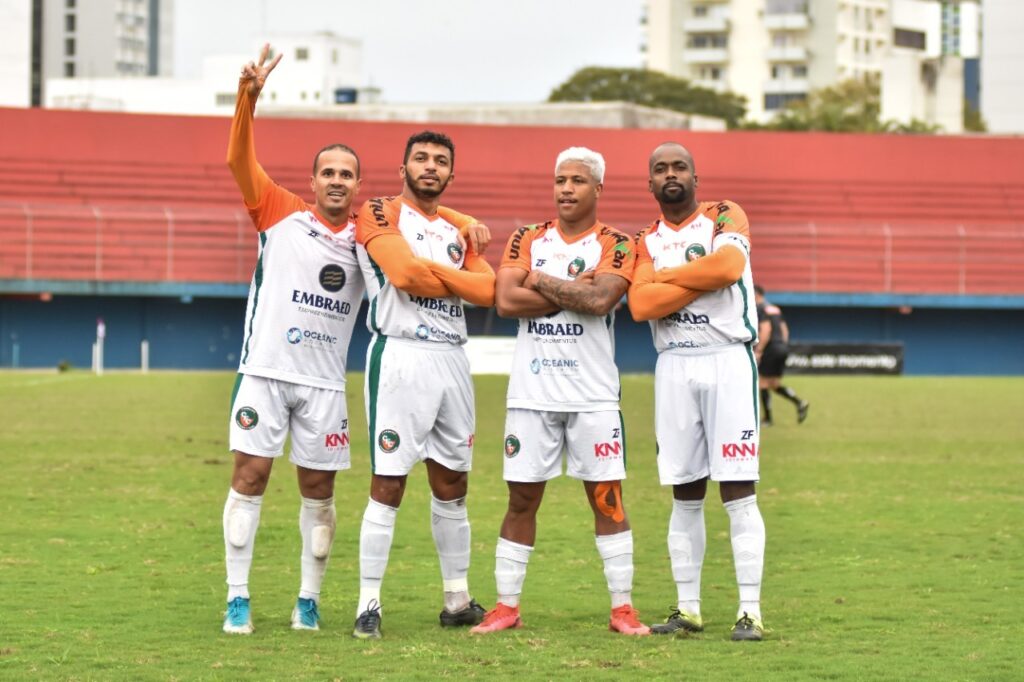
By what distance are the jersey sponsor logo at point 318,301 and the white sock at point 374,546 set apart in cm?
107

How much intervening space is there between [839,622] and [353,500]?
727cm

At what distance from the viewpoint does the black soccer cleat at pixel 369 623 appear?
26.5ft

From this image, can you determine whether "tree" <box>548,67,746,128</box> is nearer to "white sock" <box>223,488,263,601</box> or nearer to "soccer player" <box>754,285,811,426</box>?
"soccer player" <box>754,285,811,426</box>

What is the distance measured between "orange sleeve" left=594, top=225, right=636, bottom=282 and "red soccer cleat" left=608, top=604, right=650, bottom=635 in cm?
173

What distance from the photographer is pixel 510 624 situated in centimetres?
834

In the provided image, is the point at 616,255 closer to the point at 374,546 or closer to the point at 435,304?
the point at 435,304

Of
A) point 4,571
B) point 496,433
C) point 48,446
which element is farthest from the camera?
point 496,433

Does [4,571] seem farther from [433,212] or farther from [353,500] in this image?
[353,500]

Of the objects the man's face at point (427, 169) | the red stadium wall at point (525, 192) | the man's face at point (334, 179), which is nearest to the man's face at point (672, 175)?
the man's face at point (427, 169)

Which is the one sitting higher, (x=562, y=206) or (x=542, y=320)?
(x=562, y=206)

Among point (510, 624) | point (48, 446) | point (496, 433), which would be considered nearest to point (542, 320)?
point (510, 624)

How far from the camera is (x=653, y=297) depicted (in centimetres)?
824

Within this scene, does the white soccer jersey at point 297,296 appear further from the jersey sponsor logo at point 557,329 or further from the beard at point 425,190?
the jersey sponsor logo at point 557,329

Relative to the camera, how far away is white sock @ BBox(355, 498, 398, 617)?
825 cm
